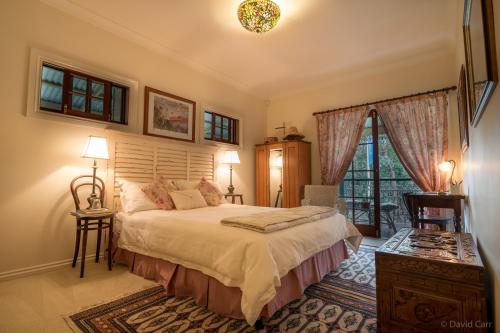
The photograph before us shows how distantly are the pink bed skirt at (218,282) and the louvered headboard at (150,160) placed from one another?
41.7 inches

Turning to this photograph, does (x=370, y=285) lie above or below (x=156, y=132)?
below

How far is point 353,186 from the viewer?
4.75m

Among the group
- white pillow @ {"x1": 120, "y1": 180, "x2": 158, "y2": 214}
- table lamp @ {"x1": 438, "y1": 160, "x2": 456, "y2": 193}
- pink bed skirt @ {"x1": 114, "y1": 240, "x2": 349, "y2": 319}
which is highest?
table lamp @ {"x1": 438, "y1": 160, "x2": 456, "y2": 193}

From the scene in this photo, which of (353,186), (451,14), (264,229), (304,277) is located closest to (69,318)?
(264,229)

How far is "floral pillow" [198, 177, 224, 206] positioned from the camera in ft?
12.2

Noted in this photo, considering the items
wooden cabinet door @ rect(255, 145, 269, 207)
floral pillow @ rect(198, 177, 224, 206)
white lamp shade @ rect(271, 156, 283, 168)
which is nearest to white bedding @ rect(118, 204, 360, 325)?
floral pillow @ rect(198, 177, 224, 206)

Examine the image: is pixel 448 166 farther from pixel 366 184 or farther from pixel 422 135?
pixel 366 184

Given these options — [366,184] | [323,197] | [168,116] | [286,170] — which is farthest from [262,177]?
[168,116]

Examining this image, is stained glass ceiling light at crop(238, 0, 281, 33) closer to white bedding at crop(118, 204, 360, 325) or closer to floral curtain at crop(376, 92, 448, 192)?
white bedding at crop(118, 204, 360, 325)

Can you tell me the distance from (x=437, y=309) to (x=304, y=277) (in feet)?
3.34

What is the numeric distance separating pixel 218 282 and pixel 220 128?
351cm

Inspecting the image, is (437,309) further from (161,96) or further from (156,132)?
(161,96)

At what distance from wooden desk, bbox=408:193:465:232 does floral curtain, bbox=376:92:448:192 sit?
101 centimetres

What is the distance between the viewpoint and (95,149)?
2799 millimetres
